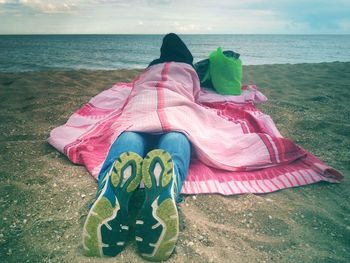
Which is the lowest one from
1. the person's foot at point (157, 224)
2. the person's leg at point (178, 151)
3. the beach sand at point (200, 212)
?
the beach sand at point (200, 212)

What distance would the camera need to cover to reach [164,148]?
6.15 ft

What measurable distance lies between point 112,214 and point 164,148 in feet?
1.87

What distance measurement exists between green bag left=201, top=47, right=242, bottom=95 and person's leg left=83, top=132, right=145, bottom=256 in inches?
98.0

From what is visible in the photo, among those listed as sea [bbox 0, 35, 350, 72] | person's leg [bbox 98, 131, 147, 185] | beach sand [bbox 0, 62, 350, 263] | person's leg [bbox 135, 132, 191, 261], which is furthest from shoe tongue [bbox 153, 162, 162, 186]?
sea [bbox 0, 35, 350, 72]

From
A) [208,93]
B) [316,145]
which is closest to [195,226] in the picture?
[316,145]

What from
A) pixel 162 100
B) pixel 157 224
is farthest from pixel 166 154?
pixel 162 100

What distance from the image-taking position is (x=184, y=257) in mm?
1516

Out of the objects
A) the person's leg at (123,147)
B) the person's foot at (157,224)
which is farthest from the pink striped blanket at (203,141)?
the person's foot at (157,224)

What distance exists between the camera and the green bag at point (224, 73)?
382cm

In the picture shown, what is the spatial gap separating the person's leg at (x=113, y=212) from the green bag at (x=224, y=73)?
2489 millimetres

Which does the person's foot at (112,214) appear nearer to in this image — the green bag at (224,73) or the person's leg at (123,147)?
the person's leg at (123,147)

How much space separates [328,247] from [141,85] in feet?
6.42

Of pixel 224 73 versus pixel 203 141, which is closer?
pixel 203 141

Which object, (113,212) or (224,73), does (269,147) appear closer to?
(113,212)
